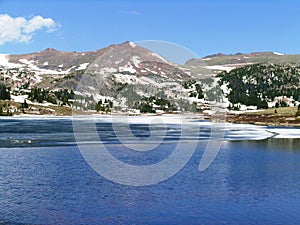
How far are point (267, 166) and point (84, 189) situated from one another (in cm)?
2131

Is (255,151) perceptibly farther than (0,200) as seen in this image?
Yes

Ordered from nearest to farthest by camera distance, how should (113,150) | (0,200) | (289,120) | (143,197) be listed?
(0,200) < (143,197) < (113,150) < (289,120)

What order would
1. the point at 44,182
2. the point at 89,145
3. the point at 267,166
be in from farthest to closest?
the point at 89,145 → the point at 267,166 → the point at 44,182

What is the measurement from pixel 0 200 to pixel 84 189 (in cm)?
617

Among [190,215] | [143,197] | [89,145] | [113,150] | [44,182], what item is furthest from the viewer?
→ [89,145]

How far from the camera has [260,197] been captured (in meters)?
29.6

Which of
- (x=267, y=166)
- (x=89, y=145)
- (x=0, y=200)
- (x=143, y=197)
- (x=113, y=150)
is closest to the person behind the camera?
(x=0, y=200)

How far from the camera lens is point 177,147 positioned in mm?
60250

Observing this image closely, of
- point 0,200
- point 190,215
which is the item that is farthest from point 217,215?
point 0,200

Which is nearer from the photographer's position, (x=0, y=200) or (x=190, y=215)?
(x=190, y=215)

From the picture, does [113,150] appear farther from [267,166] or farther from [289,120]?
[289,120]

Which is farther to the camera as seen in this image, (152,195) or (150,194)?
(150,194)

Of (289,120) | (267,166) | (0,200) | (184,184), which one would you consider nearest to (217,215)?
(184,184)

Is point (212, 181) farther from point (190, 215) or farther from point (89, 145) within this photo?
point (89, 145)
